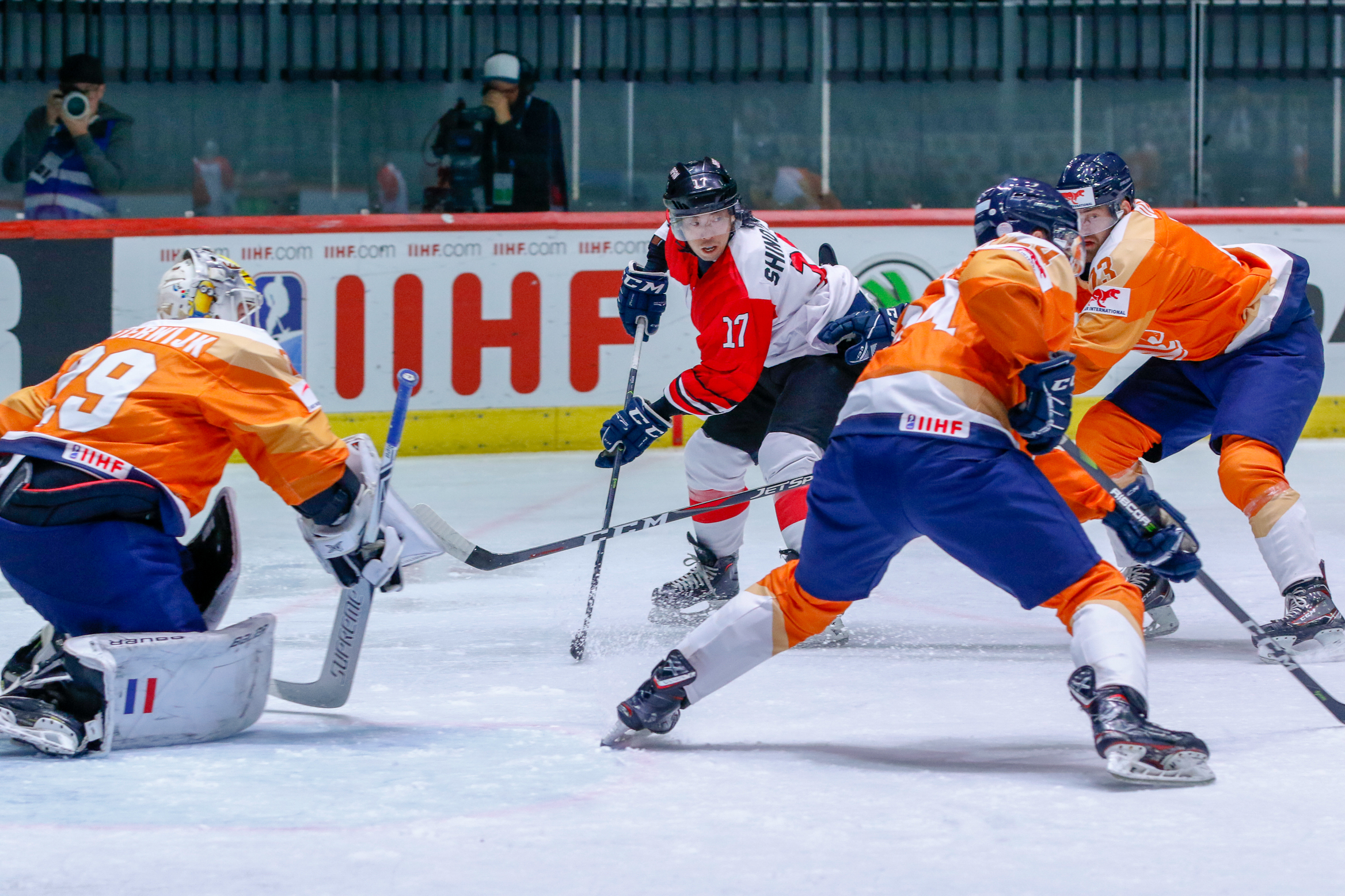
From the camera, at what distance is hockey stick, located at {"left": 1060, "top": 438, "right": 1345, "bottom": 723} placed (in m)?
2.61

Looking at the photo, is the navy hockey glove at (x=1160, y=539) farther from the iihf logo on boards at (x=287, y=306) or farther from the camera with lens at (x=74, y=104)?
the camera with lens at (x=74, y=104)

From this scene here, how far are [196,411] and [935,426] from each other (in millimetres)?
1298

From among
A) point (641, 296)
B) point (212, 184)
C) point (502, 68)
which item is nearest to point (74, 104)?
point (212, 184)

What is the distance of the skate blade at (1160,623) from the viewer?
377 centimetres

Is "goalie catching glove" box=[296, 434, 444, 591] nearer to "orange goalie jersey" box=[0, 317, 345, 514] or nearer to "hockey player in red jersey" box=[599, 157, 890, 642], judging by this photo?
"orange goalie jersey" box=[0, 317, 345, 514]

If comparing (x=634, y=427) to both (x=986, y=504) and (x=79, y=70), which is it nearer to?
(x=986, y=504)

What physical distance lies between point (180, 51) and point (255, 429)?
5.28 meters

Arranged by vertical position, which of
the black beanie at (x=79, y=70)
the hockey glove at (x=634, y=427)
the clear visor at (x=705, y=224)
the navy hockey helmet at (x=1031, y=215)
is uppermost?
the black beanie at (x=79, y=70)

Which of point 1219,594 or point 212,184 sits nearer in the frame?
point 1219,594

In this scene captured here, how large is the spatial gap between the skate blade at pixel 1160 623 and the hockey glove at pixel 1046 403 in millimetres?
1433

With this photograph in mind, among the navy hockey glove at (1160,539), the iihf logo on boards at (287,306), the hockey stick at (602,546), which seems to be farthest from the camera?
the iihf logo on boards at (287,306)

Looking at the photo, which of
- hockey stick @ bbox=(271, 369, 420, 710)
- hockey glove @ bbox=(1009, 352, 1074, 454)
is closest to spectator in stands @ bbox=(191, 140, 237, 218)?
hockey stick @ bbox=(271, 369, 420, 710)

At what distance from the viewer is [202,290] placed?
2.88m

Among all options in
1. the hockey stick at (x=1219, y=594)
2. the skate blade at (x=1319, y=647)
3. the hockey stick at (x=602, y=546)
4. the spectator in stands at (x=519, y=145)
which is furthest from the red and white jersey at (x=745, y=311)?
the spectator in stands at (x=519, y=145)
